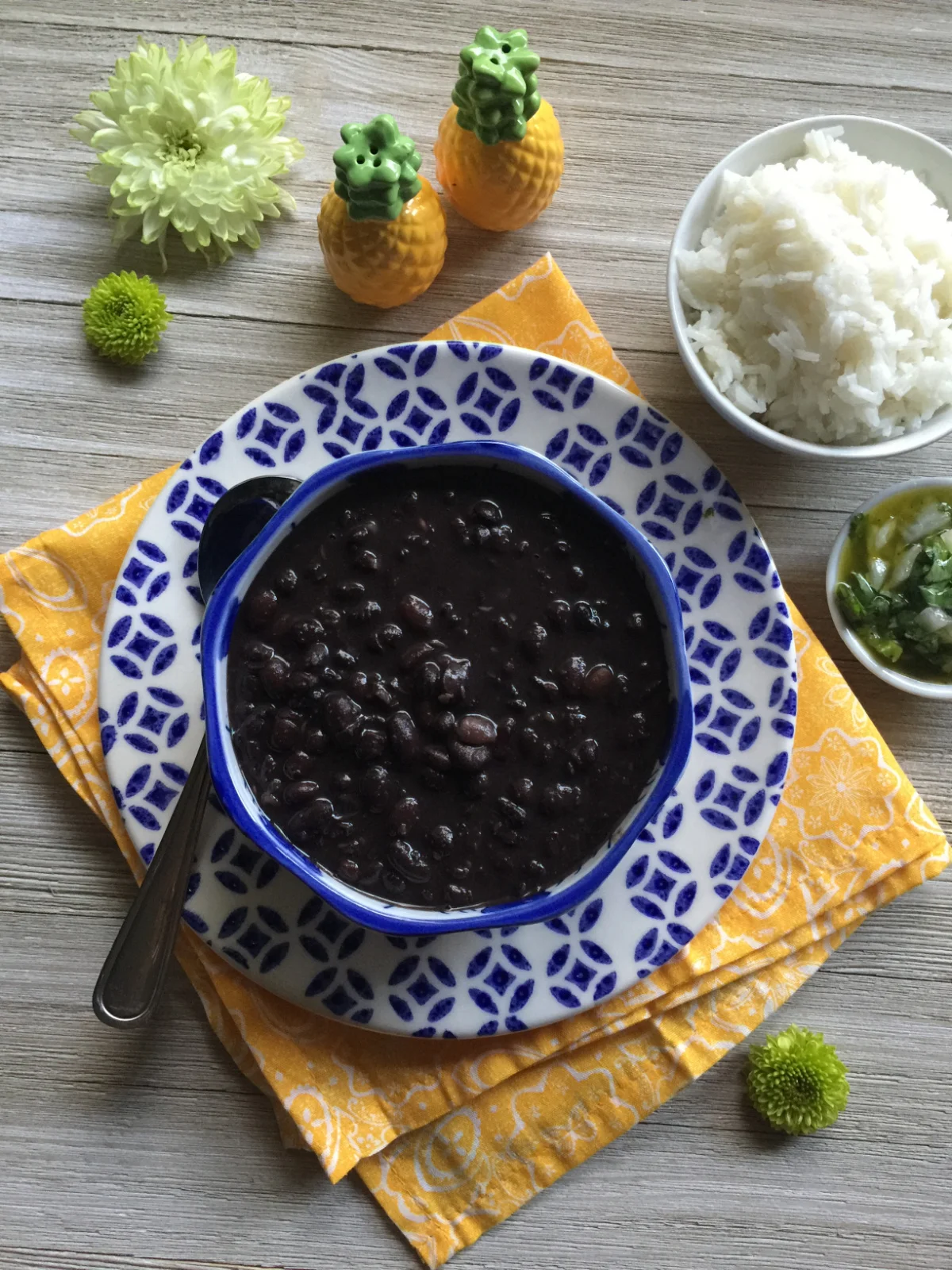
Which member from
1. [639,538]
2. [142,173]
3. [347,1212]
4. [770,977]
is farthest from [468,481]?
[347,1212]

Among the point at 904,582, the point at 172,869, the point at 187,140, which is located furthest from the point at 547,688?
the point at 187,140

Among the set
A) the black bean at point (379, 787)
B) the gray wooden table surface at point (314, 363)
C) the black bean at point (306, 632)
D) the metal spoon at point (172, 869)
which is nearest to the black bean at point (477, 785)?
the black bean at point (379, 787)

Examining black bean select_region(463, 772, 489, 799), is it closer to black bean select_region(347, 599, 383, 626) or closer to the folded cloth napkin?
black bean select_region(347, 599, 383, 626)

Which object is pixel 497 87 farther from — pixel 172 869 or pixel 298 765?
pixel 172 869

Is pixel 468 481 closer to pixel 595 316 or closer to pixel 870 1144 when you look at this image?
pixel 595 316

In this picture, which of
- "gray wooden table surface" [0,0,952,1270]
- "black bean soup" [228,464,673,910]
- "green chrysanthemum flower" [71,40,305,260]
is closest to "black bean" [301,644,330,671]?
"black bean soup" [228,464,673,910]
